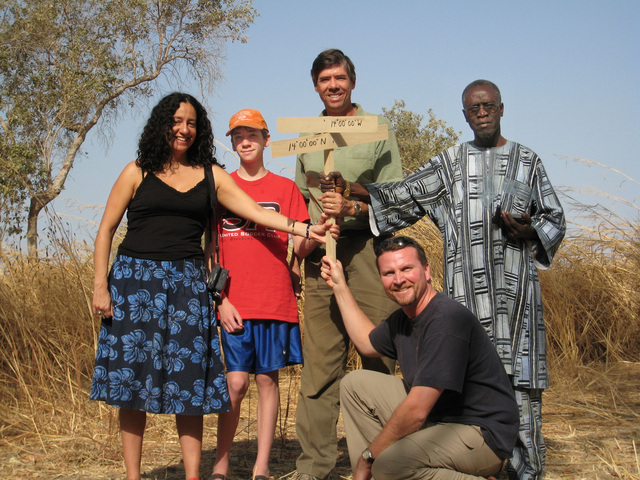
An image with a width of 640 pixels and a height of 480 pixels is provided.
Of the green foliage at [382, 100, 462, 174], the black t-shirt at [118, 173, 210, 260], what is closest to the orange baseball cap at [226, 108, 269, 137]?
the black t-shirt at [118, 173, 210, 260]

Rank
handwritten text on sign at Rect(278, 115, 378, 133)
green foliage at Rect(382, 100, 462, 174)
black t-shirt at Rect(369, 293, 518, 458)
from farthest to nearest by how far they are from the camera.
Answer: green foliage at Rect(382, 100, 462, 174)
handwritten text on sign at Rect(278, 115, 378, 133)
black t-shirt at Rect(369, 293, 518, 458)

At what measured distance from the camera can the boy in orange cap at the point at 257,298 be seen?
351 centimetres

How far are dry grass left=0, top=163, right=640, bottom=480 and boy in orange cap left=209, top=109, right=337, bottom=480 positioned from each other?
490mm

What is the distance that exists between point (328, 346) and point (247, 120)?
1311 mm

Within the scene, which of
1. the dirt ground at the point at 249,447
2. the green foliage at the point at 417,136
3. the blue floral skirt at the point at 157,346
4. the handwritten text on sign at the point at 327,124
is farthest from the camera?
the green foliage at the point at 417,136

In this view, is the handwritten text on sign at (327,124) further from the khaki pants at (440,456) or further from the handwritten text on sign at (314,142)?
the khaki pants at (440,456)

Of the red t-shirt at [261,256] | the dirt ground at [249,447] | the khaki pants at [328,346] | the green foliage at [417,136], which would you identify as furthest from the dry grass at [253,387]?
the green foliage at [417,136]

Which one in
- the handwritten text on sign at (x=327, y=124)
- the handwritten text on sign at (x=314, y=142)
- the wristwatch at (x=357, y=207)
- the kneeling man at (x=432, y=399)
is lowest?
the kneeling man at (x=432, y=399)

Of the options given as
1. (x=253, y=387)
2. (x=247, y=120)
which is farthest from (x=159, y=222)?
(x=253, y=387)

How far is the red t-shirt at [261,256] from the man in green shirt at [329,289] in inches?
7.2

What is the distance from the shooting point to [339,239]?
3.77m

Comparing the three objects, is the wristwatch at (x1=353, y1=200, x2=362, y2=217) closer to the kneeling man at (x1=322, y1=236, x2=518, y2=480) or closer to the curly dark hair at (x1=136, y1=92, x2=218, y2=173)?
the kneeling man at (x1=322, y1=236, x2=518, y2=480)

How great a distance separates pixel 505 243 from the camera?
3432 mm

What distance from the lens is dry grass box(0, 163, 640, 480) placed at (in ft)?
13.5
